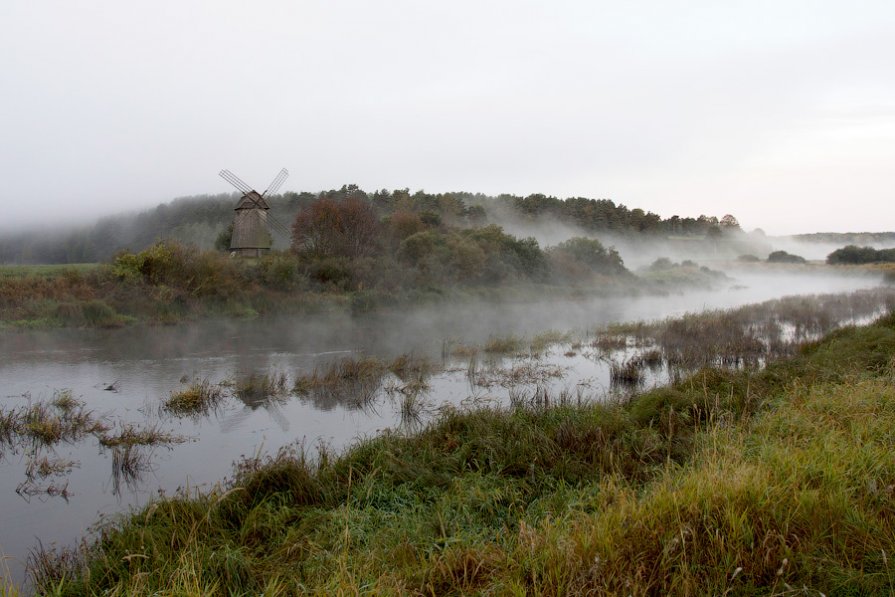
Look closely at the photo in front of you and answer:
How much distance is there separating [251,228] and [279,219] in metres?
15.8

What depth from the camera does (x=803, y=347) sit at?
13.2m

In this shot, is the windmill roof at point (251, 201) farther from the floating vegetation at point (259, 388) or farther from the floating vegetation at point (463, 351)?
the floating vegetation at point (259, 388)

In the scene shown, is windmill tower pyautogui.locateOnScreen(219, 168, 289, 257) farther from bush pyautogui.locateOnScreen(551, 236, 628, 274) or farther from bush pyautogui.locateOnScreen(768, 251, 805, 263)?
bush pyautogui.locateOnScreen(768, 251, 805, 263)

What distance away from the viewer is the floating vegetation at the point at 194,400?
1040 cm

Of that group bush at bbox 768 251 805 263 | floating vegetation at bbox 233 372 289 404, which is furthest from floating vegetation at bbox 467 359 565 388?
bush at bbox 768 251 805 263

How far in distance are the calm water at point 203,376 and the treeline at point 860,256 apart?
38.4 metres

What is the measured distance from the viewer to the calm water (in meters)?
6.71

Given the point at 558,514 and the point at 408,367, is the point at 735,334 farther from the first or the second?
the point at 558,514

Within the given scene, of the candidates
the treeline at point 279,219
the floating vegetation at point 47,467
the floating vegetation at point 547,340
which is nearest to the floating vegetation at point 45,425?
the floating vegetation at point 47,467

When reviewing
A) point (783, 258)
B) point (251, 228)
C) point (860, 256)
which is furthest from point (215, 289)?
point (783, 258)

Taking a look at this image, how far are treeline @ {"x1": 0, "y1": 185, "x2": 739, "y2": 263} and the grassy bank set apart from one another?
2592 centimetres

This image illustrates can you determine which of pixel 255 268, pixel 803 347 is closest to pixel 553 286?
pixel 255 268

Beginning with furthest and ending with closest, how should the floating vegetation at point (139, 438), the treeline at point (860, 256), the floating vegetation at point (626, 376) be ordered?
1. the treeline at point (860, 256)
2. the floating vegetation at point (626, 376)
3. the floating vegetation at point (139, 438)

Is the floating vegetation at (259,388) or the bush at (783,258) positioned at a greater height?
the bush at (783,258)
